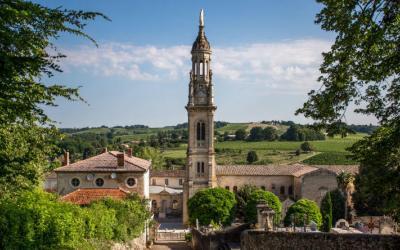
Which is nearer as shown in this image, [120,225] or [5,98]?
[5,98]

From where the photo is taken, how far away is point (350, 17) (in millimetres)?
12078

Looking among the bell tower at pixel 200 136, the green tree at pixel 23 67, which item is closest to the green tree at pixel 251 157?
the bell tower at pixel 200 136

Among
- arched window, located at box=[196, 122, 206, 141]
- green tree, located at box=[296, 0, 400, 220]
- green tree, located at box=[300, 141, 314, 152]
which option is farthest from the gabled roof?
green tree, located at box=[296, 0, 400, 220]

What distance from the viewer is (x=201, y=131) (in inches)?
2502

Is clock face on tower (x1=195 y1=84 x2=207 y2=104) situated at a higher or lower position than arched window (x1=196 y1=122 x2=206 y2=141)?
higher

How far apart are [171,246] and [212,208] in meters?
11.2

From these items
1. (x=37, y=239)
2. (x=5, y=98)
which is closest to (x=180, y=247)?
(x=37, y=239)

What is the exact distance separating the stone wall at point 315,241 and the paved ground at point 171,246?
19833 millimetres

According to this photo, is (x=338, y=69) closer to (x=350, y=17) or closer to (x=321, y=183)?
(x=350, y=17)

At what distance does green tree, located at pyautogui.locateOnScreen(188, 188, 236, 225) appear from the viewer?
179 ft

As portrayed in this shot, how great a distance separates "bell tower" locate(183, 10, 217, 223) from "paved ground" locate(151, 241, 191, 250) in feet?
53.2

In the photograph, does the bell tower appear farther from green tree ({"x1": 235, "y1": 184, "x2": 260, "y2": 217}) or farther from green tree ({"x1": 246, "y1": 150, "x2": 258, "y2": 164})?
green tree ({"x1": 246, "y1": 150, "x2": 258, "y2": 164})

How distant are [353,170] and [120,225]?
2163 inches

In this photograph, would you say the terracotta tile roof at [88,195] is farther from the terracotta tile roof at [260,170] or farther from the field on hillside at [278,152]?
the field on hillside at [278,152]
